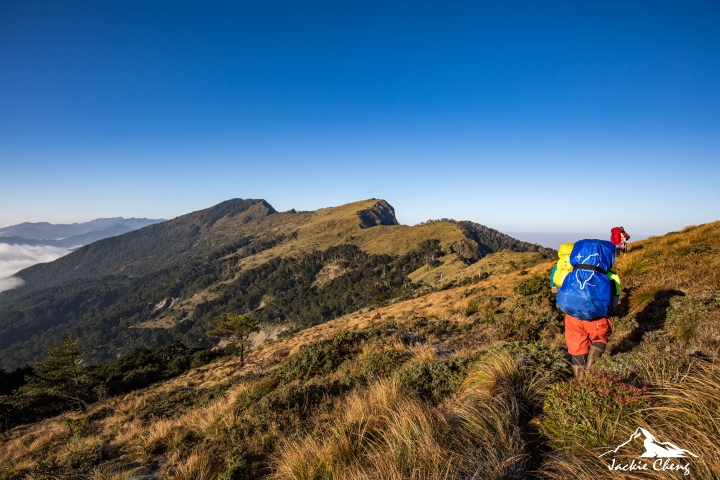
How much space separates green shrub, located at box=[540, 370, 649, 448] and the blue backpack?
1.47 m

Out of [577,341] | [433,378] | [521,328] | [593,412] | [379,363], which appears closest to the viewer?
→ [593,412]

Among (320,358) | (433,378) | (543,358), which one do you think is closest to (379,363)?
(433,378)

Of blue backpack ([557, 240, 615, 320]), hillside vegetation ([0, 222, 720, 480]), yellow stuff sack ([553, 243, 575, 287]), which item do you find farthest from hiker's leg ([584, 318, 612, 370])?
yellow stuff sack ([553, 243, 575, 287])

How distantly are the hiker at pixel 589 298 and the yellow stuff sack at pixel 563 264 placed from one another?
0.71ft

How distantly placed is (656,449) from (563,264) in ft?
9.64

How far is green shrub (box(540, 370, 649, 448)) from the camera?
278 centimetres

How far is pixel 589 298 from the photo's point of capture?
14.4 ft

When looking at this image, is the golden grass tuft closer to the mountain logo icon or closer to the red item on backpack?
the mountain logo icon

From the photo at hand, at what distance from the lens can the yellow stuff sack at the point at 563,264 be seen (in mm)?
4898

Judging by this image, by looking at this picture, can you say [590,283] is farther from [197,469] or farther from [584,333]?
[197,469]

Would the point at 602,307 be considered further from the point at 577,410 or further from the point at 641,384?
the point at 577,410

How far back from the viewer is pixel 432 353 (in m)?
7.06

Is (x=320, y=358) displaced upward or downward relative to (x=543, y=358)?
downward

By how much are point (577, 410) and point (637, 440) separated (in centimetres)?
45
